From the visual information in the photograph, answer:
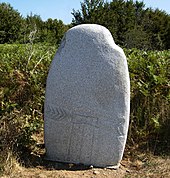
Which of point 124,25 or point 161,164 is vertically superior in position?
point 124,25

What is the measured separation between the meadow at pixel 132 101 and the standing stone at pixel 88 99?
2.05 ft

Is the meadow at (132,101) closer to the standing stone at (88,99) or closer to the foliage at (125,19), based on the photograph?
the standing stone at (88,99)

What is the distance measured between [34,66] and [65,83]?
232 centimetres

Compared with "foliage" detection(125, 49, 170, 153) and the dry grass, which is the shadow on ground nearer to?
the dry grass

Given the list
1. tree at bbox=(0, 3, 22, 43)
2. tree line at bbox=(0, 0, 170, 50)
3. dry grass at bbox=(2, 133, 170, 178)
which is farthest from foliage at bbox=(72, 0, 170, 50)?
dry grass at bbox=(2, 133, 170, 178)

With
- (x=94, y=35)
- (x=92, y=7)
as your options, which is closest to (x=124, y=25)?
(x=92, y=7)

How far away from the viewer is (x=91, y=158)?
14.6 ft

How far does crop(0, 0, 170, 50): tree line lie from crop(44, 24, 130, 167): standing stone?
2082 centimetres

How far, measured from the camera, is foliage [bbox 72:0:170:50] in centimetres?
3256

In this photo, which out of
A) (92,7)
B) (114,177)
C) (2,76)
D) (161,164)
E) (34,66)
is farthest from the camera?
(92,7)

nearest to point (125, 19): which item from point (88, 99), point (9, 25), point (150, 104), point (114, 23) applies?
point (114, 23)

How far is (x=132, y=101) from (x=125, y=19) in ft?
100

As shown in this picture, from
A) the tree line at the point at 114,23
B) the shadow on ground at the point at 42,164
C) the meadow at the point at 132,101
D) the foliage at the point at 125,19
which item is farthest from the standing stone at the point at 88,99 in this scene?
the foliage at the point at 125,19

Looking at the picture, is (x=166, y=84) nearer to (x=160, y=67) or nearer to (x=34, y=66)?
(x=160, y=67)
